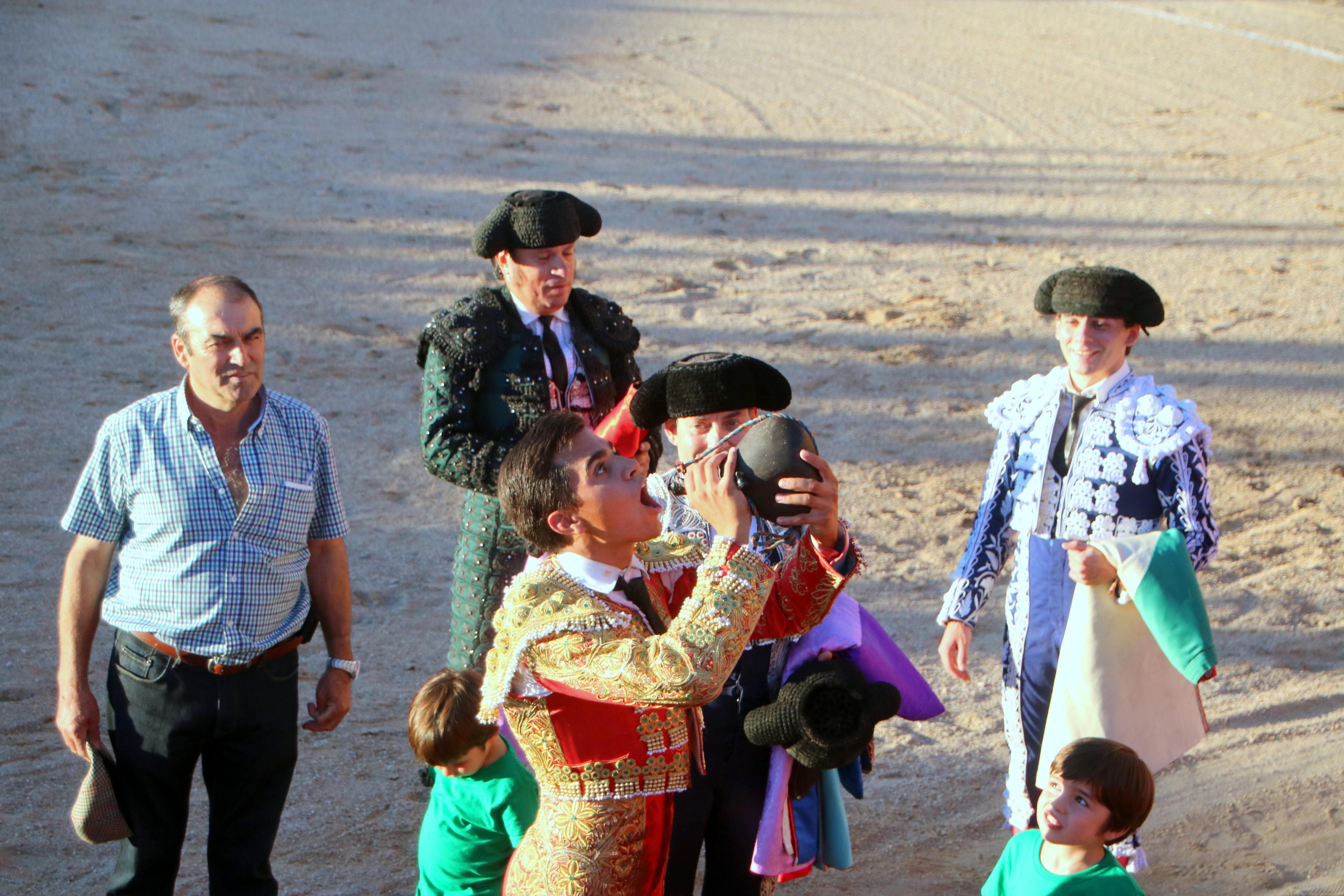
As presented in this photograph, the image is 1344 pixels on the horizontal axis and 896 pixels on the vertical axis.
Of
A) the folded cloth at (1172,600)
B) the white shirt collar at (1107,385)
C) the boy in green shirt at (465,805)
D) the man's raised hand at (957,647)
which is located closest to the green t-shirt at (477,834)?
the boy in green shirt at (465,805)

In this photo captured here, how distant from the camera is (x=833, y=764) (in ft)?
9.36

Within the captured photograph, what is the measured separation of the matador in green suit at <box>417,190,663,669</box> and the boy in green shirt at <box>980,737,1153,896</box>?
4.73 ft

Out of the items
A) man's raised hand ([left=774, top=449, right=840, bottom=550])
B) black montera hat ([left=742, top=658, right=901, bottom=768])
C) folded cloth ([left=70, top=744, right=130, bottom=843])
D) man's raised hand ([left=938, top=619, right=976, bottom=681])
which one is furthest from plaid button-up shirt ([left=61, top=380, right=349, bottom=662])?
man's raised hand ([left=938, top=619, right=976, bottom=681])

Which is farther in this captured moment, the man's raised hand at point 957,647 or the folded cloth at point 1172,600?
the man's raised hand at point 957,647

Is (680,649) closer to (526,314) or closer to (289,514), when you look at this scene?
(289,514)

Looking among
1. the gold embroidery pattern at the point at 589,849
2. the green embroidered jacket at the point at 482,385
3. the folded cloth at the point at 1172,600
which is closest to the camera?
the gold embroidery pattern at the point at 589,849

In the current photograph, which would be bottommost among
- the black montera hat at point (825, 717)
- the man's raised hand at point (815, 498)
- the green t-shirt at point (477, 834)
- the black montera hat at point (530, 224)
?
the green t-shirt at point (477, 834)

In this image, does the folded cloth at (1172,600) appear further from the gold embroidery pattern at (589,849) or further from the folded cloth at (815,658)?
the gold embroidery pattern at (589,849)

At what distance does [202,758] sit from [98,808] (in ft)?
0.91

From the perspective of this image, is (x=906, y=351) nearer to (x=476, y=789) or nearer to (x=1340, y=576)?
(x=1340, y=576)

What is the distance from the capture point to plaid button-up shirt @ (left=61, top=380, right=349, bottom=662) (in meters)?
3.30

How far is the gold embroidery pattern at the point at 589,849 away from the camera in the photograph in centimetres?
257

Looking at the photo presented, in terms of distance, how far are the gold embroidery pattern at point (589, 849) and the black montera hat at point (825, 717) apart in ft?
1.31

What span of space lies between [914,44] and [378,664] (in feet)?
39.0
